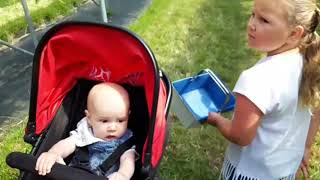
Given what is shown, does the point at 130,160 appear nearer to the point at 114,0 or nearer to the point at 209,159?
the point at 209,159

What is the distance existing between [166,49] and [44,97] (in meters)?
1.88

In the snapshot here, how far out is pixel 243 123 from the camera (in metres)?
1.67

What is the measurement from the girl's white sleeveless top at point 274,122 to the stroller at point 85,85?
31 cm

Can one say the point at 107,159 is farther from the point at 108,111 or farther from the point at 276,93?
the point at 276,93

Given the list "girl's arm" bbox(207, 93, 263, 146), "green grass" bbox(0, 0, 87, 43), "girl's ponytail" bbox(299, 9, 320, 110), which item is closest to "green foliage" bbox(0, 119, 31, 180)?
"green grass" bbox(0, 0, 87, 43)

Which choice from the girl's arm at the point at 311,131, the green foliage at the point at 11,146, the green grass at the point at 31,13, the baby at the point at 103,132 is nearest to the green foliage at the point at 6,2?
the green grass at the point at 31,13

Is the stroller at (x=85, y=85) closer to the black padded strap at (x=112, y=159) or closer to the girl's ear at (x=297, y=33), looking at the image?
the black padded strap at (x=112, y=159)

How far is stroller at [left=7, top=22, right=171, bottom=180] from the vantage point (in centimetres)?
170

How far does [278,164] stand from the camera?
1.86 metres

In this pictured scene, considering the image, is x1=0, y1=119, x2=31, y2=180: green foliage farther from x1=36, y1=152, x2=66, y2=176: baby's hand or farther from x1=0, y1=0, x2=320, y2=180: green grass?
x1=36, y1=152, x2=66, y2=176: baby's hand

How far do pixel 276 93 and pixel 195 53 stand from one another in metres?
2.05

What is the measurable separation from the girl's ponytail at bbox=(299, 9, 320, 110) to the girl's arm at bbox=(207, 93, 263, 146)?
0.65 feet

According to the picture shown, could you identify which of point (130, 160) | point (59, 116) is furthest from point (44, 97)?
point (130, 160)

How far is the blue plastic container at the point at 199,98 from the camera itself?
2084 millimetres
